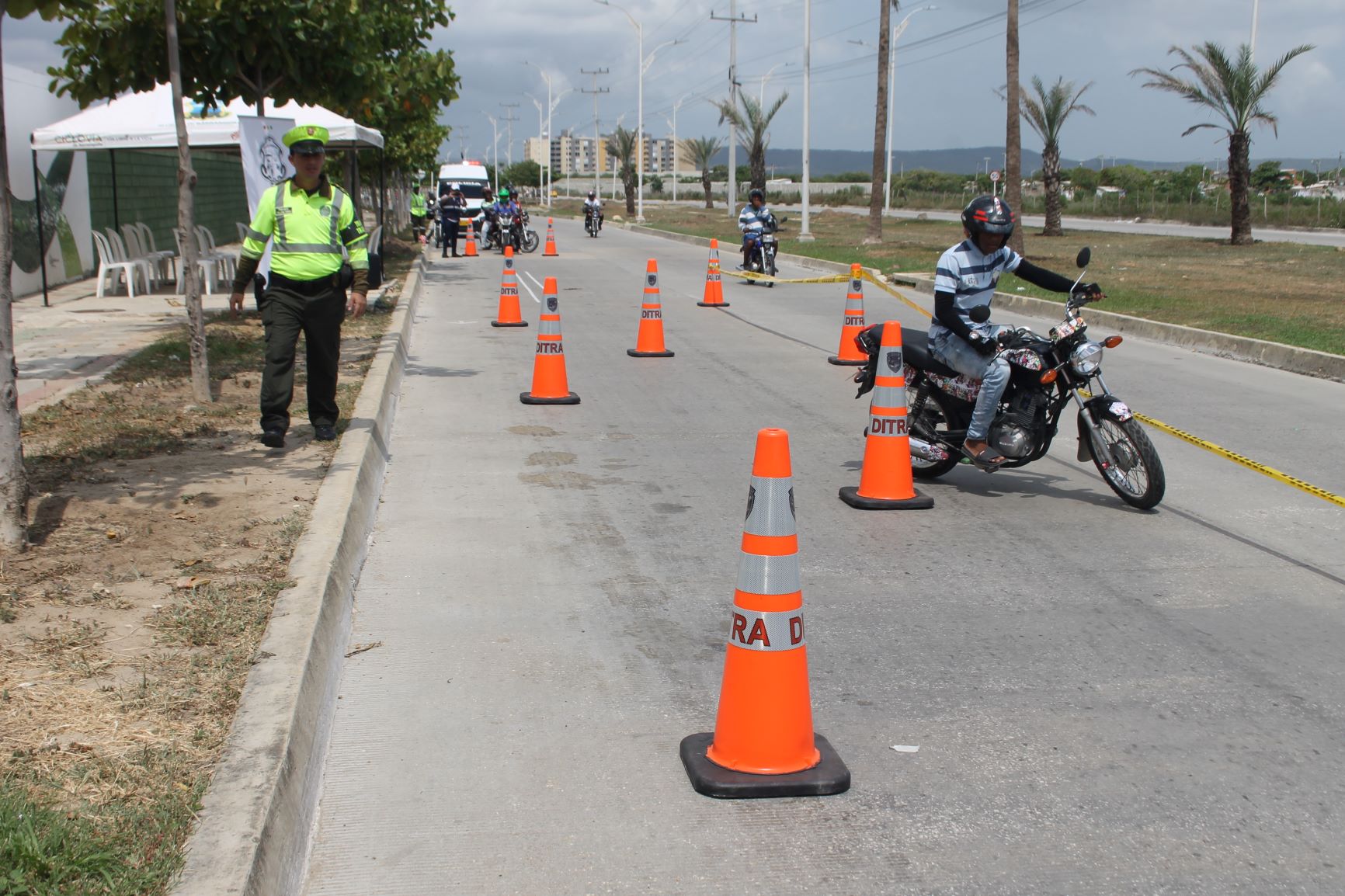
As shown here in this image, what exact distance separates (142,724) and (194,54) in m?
10.6

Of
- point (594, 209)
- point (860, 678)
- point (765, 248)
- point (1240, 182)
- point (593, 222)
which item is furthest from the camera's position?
point (593, 222)

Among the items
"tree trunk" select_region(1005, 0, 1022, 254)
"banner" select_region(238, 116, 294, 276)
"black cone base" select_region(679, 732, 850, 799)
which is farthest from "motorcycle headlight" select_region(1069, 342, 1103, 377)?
"tree trunk" select_region(1005, 0, 1022, 254)

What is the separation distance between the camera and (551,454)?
919 cm

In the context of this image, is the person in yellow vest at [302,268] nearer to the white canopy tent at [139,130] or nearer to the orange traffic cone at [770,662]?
the orange traffic cone at [770,662]

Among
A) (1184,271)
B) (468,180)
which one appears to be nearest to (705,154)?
(468,180)

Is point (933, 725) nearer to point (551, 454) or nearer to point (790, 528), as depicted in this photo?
point (790, 528)

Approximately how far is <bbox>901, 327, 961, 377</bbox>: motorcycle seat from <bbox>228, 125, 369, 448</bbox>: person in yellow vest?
3.48 meters

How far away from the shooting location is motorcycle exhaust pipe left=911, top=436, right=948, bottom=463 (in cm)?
820

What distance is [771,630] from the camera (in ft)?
13.5

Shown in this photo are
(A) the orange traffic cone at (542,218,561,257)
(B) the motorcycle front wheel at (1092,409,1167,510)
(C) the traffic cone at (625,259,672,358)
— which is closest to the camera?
(B) the motorcycle front wheel at (1092,409,1167,510)

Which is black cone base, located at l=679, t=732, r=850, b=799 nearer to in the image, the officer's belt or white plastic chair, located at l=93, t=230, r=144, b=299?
the officer's belt

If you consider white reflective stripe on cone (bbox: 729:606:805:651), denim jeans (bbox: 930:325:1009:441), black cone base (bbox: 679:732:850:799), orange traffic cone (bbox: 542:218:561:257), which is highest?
orange traffic cone (bbox: 542:218:561:257)

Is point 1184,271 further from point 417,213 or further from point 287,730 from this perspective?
point 287,730

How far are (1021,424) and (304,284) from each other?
4.53m
